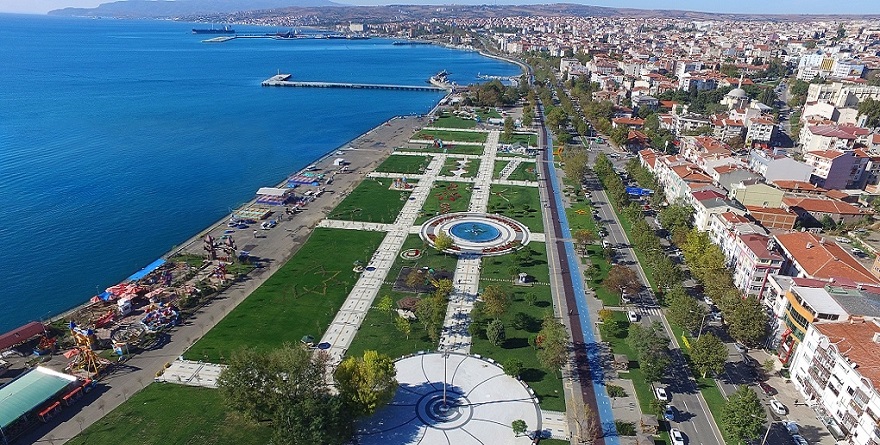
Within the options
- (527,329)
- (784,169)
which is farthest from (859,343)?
(784,169)

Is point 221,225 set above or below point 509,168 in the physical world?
below

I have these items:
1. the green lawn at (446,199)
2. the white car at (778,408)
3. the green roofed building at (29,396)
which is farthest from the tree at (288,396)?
the green lawn at (446,199)

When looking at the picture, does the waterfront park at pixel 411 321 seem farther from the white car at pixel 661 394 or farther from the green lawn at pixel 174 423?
the white car at pixel 661 394

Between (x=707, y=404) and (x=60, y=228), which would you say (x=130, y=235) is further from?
(x=707, y=404)

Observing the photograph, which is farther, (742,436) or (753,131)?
(753,131)

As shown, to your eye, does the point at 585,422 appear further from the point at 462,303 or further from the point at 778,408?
the point at 462,303

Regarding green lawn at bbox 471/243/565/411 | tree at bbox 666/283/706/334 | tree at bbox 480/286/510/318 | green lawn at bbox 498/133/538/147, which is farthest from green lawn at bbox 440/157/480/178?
tree at bbox 666/283/706/334

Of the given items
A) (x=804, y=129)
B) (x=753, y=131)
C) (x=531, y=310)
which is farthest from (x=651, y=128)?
(x=531, y=310)
